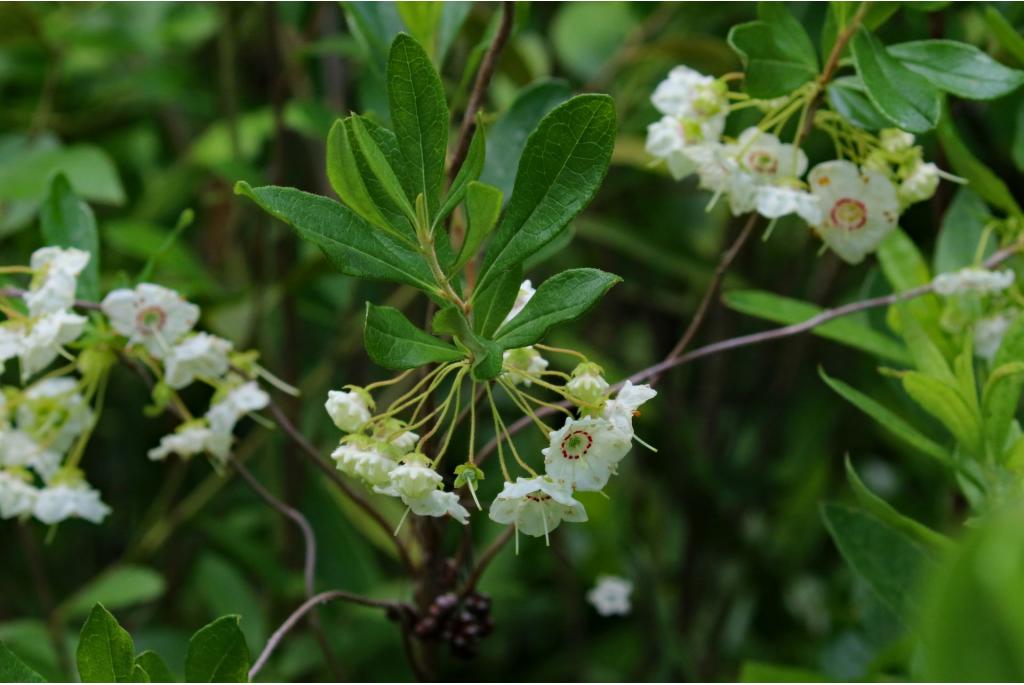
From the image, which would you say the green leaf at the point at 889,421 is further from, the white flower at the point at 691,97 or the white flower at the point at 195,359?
the white flower at the point at 195,359

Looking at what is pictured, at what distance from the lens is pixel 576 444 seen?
679mm

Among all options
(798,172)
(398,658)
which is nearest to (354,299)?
(398,658)

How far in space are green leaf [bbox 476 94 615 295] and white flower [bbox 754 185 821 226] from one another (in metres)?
0.19

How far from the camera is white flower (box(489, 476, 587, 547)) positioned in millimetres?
679

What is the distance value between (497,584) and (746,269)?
0.56m

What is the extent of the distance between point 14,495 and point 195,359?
0.59 feet

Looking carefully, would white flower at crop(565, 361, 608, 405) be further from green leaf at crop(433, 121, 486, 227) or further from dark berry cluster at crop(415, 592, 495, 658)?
dark berry cluster at crop(415, 592, 495, 658)

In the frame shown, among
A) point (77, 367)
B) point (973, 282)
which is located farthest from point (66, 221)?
point (973, 282)

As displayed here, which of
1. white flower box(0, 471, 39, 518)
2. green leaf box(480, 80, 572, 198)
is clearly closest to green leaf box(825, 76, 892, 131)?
green leaf box(480, 80, 572, 198)

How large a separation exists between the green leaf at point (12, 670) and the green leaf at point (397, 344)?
11.6 inches

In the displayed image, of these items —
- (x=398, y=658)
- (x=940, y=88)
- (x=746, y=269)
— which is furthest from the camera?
(x=746, y=269)

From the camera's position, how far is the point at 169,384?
0.89 metres

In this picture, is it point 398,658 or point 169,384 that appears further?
point 398,658

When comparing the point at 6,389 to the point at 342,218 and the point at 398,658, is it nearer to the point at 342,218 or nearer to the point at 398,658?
the point at 342,218
